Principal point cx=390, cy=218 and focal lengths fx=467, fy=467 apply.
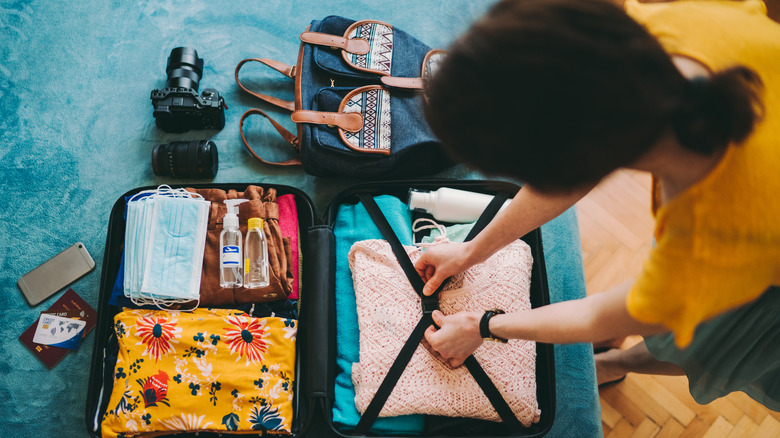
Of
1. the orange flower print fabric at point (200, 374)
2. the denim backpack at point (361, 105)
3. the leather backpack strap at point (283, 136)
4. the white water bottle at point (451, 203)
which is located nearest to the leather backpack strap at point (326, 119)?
the denim backpack at point (361, 105)

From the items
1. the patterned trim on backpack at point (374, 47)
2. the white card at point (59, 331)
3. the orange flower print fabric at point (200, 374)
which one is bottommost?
the white card at point (59, 331)

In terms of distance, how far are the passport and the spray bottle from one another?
0.43m

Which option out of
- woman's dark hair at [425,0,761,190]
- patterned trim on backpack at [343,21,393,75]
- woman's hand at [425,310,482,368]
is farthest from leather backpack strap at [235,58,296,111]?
woman's dark hair at [425,0,761,190]

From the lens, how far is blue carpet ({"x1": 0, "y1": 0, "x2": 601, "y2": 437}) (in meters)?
1.11

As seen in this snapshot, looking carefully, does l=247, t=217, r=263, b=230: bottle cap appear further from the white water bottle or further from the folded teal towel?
the white water bottle

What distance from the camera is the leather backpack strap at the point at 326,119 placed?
1144 millimetres

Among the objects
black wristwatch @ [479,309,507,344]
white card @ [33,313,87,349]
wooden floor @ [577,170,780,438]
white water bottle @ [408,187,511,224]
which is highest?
white water bottle @ [408,187,511,224]

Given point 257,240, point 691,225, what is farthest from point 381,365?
point 691,225

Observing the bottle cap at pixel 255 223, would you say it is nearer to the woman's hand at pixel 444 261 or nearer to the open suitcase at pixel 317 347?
the open suitcase at pixel 317 347

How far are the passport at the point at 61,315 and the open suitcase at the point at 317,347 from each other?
0.63 feet

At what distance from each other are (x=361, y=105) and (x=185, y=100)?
0.48 metres

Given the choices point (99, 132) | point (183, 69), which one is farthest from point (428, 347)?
point (99, 132)

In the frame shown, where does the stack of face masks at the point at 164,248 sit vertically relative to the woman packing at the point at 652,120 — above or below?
below

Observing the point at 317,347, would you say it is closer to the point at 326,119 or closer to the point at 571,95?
the point at 326,119
